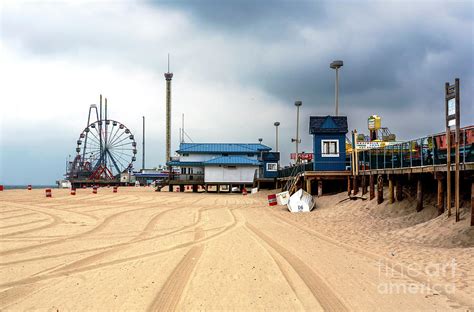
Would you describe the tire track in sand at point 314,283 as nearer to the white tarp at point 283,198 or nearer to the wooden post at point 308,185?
the white tarp at point 283,198

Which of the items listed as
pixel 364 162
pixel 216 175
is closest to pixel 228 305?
pixel 364 162

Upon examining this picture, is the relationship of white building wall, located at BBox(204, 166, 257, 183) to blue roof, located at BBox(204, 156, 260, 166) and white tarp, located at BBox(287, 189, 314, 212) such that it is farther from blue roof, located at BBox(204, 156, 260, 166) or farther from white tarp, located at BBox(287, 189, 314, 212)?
white tarp, located at BBox(287, 189, 314, 212)

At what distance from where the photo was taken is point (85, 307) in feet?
21.2

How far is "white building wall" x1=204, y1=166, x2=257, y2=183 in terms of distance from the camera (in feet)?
179

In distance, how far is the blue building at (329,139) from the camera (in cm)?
2723

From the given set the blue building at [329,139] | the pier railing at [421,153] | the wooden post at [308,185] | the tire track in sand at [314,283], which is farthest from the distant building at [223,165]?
the tire track in sand at [314,283]

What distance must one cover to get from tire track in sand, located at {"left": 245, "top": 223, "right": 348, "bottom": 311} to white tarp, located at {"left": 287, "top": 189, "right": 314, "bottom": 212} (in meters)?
11.9

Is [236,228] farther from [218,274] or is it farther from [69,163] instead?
[69,163]

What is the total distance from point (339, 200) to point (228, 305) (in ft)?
59.3

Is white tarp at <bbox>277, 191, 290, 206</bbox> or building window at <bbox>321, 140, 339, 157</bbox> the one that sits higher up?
building window at <bbox>321, 140, 339, 157</bbox>

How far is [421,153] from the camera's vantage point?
53.3 ft

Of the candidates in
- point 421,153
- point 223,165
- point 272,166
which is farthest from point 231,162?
point 421,153

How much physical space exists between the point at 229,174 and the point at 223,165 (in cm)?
133

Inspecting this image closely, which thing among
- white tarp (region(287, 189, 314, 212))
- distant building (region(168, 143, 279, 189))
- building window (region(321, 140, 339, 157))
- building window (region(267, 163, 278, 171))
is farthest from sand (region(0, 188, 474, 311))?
distant building (region(168, 143, 279, 189))
